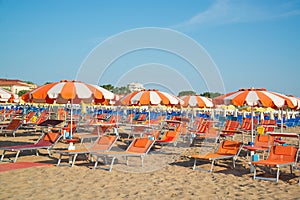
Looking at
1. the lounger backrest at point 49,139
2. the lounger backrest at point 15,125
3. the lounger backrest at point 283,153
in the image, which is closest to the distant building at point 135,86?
the lounger backrest at point 15,125

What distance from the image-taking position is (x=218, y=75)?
1276 centimetres

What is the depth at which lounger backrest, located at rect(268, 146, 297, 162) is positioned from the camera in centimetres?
652

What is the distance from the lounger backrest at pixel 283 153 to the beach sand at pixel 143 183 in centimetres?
32

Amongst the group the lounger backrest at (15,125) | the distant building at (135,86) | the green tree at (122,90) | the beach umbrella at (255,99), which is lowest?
the lounger backrest at (15,125)

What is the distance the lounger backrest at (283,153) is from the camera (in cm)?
652

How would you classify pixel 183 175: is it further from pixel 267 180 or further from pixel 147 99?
pixel 147 99

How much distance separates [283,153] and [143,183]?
113 inches

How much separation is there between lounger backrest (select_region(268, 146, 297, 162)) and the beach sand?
0.32 meters

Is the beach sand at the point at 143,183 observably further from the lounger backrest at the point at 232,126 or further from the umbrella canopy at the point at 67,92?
A: the lounger backrest at the point at 232,126

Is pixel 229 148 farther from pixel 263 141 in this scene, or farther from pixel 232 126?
pixel 232 126

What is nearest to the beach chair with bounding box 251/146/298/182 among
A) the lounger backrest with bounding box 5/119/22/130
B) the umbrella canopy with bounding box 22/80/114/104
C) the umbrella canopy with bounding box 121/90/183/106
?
the umbrella canopy with bounding box 22/80/114/104

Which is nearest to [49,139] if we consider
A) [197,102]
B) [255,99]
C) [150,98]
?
[150,98]

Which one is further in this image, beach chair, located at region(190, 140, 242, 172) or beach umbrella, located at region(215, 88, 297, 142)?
beach umbrella, located at region(215, 88, 297, 142)

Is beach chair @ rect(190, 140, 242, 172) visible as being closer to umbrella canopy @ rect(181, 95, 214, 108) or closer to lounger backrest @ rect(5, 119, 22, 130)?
umbrella canopy @ rect(181, 95, 214, 108)
